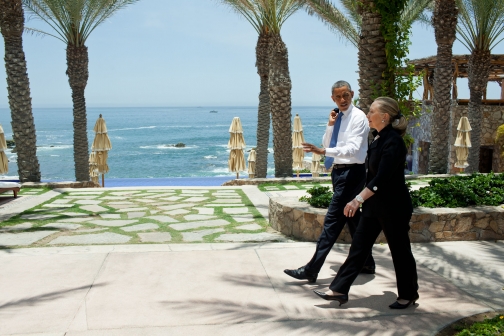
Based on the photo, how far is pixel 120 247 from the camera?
19.5ft

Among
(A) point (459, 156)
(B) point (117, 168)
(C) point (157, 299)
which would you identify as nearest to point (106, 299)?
(C) point (157, 299)

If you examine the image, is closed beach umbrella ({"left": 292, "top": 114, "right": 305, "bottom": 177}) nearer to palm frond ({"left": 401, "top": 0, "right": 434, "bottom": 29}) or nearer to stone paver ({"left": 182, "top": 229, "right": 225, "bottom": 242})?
palm frond ({"left": 401, "top": 0, "right": 434, "bottom": 29})

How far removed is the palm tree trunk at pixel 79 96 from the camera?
16500mm

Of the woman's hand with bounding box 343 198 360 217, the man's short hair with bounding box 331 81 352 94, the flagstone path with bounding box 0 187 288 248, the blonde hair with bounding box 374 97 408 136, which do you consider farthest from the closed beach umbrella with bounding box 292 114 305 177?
the woman's hand with bounding box 343 198 360 217

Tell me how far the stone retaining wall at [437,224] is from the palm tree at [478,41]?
1318cm

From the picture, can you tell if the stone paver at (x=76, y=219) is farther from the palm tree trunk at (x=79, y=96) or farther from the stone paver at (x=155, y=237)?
the palm tree trunk at (x=79, y=96)

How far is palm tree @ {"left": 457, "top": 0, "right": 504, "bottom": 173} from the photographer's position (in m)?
17.3

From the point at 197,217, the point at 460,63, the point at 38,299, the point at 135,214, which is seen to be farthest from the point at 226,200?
the point at 460,63

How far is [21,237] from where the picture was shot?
21.0 ft

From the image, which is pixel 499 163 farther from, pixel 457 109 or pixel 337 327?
pixel 337 327

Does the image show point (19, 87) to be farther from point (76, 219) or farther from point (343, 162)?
point (343, 162)

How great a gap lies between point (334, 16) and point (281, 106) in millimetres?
4701

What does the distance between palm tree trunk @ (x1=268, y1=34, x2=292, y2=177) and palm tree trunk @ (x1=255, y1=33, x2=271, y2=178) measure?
52.4 inches

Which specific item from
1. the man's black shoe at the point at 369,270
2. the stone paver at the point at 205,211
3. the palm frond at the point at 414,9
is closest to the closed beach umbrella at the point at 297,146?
the palm frond at the point at 414,9
